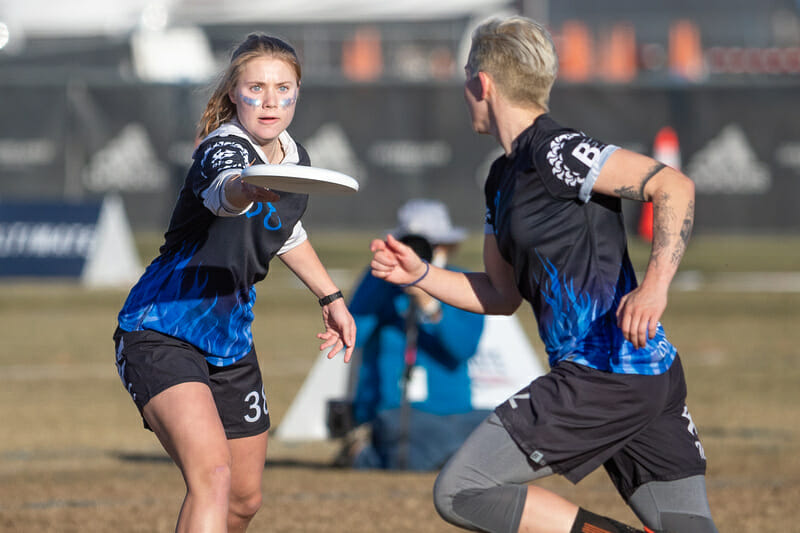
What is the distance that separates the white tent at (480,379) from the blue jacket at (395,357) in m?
0.62

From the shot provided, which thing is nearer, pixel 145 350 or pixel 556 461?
pixel 556 461

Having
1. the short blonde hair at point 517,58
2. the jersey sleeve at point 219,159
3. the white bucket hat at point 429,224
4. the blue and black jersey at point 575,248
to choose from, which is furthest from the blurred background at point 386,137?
the blue and black jersey at point 575,248

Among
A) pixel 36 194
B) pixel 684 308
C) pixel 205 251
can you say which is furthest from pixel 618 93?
pixel 205 251

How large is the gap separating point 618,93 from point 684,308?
19.0 ft

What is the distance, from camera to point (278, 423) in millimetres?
9219

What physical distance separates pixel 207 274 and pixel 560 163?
1.25m

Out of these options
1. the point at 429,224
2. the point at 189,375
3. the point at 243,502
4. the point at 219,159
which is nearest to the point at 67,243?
the point at 429,224

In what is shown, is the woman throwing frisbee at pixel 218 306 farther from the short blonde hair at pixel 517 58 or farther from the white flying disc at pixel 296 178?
the short blonde hair at pixel 517 58

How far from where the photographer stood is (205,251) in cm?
425

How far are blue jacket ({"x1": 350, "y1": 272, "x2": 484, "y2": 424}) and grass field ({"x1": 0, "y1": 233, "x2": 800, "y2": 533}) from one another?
494mm

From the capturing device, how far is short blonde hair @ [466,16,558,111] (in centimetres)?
399

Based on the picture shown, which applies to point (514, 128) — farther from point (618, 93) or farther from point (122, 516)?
point (618, 93)

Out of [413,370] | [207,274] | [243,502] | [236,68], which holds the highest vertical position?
[236,68]

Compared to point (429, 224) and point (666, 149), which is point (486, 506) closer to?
point (429, 224)
